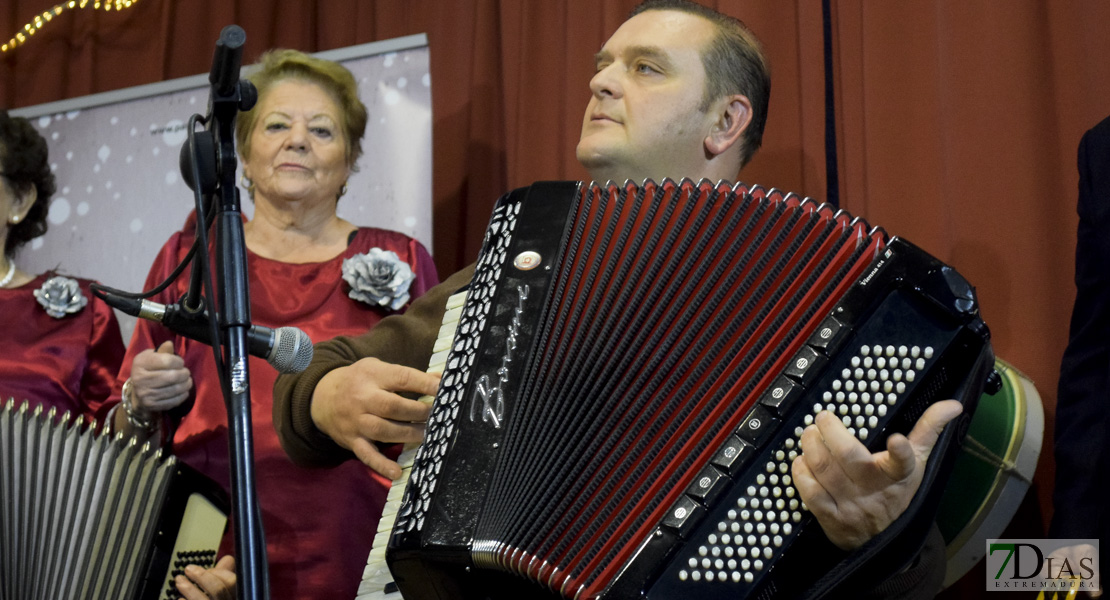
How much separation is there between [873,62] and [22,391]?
2.12 meters

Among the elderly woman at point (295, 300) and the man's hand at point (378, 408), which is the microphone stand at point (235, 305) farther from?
the elderly woman at point (295, 300)

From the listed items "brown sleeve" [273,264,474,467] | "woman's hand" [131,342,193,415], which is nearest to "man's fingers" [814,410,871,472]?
"brown sleeve" [273,264,474,467]

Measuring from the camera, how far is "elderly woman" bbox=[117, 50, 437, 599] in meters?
2.26

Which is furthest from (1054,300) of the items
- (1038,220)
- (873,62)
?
(873,62)

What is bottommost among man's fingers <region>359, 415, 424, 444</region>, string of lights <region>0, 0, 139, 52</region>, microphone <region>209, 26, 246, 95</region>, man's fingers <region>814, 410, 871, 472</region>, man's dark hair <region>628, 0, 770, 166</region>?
man's fingers <region>359, 415, 424, 444</region>

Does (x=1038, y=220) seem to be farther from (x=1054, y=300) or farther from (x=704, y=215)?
(x=704, y=215)

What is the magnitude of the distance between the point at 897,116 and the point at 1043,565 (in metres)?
0.96

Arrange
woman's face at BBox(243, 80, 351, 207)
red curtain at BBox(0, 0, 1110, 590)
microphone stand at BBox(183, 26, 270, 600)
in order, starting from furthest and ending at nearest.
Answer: woman's face at BBox(243, 80, 351, 207) → red curtain at BBox(0, 0, 1110, 590) → microphone stand at BBox(183, 26, 270, 600)

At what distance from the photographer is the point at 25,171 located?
2916 millimetres

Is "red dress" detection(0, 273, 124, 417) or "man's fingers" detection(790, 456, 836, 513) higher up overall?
"man's fingers" detection(790, 456, 836, 513)

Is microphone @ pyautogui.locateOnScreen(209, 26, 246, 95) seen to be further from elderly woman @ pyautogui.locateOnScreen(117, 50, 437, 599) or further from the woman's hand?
the woman's hand

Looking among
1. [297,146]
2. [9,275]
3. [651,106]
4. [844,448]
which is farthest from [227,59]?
[9,275]

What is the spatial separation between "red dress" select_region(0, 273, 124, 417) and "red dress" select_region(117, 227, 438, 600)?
0.80 feet

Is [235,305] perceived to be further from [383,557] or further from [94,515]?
[94,515]
